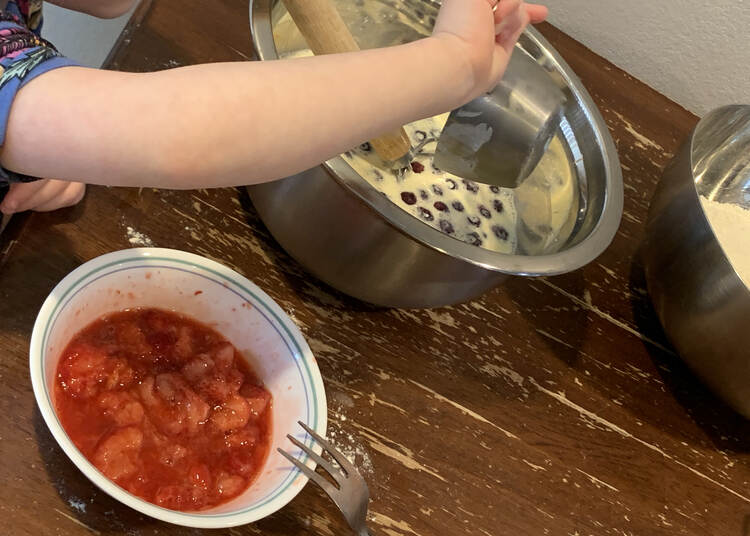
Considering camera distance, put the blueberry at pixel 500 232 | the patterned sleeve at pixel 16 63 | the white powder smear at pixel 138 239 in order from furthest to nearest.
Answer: the blueberry at pixel 500 232 < the white powder smear at pixel 138 239 < the patterned sleeve at pixel 16 63

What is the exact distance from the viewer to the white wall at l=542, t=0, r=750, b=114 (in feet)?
3.94

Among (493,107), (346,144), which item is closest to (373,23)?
(493,107)

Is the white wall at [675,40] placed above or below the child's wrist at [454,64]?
above

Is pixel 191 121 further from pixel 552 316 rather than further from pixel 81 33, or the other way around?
pixel 81 33

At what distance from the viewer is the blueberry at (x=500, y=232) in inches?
33.9

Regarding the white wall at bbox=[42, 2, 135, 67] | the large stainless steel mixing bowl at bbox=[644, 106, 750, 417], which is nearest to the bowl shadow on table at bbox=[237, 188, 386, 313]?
the large stainless steel mixing bowl at bbox=[644, 106, 750, 417]

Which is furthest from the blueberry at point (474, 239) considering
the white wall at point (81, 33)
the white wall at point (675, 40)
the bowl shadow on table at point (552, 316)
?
the white wall at point (81, 33)

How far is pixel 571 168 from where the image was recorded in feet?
2.95

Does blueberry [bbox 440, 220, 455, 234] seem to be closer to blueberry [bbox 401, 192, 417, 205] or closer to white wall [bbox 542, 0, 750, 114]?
blueberry [bbox 401, 192, 417, 205]

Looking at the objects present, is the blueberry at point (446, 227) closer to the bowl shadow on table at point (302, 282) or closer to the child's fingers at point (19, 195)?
the bowl shadow on table at point (302, 282)

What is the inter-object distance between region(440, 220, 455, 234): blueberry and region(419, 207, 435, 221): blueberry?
0.01 metres

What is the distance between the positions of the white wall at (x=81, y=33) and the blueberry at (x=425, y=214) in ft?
2.39

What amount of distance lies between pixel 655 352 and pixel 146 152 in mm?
706

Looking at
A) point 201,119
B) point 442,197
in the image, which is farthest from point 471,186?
point 201,119
